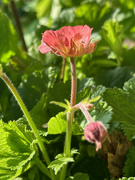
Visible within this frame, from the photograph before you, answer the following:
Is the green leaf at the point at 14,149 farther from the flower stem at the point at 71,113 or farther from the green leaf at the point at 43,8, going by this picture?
the green leaf at the point at 43,8

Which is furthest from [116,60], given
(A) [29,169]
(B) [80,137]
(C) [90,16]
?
(A) [29,169]

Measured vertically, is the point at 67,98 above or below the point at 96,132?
above

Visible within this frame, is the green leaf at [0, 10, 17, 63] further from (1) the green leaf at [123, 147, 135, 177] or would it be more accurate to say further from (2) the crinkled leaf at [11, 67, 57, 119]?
(1) the green leaf at [123, 147, 135, 177]

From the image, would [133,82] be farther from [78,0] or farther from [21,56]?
[78,0]

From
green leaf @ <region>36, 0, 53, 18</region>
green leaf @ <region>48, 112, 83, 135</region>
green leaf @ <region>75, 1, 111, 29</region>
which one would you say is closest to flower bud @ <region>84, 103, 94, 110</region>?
green leaf @ <region>48, 112, 83, 135</region>

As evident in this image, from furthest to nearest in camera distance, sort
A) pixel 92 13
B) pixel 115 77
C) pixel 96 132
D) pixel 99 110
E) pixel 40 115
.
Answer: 1. pixel 92 13
2. pixel 115 77
3. pixel 40 115
4. pixel 99 110
5. pixel 96 132

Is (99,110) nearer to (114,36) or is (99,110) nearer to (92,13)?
(114,36)

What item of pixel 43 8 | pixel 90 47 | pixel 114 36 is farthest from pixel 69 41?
pixel 43 8

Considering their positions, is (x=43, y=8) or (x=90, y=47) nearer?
(x=90, y=47)
